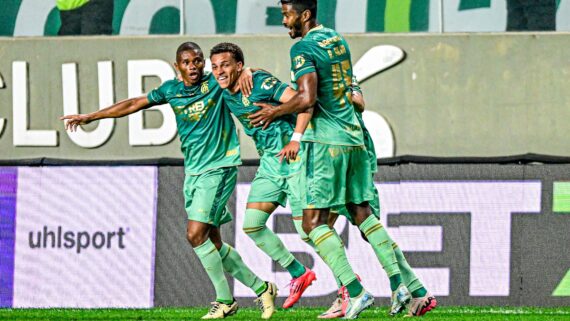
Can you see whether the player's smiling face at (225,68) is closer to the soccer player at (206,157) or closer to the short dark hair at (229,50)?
the short dark hair at (229,50)

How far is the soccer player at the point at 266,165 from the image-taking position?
9.29 m

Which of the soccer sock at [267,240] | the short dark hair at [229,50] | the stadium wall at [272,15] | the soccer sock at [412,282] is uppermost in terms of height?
the stadium wall at [272,15]

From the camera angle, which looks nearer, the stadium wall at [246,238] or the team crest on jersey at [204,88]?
the team crest on jersey at [204,88]

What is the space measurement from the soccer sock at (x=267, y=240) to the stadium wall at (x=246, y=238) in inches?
61.3

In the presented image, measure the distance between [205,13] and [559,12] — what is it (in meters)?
4.70

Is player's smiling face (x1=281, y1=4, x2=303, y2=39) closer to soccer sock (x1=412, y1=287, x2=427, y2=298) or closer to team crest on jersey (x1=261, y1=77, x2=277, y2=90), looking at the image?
team crest on jersey (x1=261, y1=77, x2=277, y2=90)

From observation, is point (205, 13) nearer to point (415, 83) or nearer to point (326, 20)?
point (326, 20)

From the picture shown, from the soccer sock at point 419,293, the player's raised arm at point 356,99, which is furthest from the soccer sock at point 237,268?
the player's raised arm at point 356,99

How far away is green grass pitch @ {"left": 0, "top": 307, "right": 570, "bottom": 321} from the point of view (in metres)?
9.51

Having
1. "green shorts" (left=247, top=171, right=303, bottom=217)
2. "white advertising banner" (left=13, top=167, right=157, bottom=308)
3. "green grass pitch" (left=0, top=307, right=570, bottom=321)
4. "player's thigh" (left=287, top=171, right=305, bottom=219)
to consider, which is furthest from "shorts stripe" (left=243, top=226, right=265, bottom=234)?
"white advertising banner" (left=13, top=167, right=157, bottom=308)

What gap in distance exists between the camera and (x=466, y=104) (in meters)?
17.2

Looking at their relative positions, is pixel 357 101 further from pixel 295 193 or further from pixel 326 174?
pixel 326 174

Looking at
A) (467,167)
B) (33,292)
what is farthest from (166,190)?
(467,167)

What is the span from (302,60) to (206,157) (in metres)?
1.43
